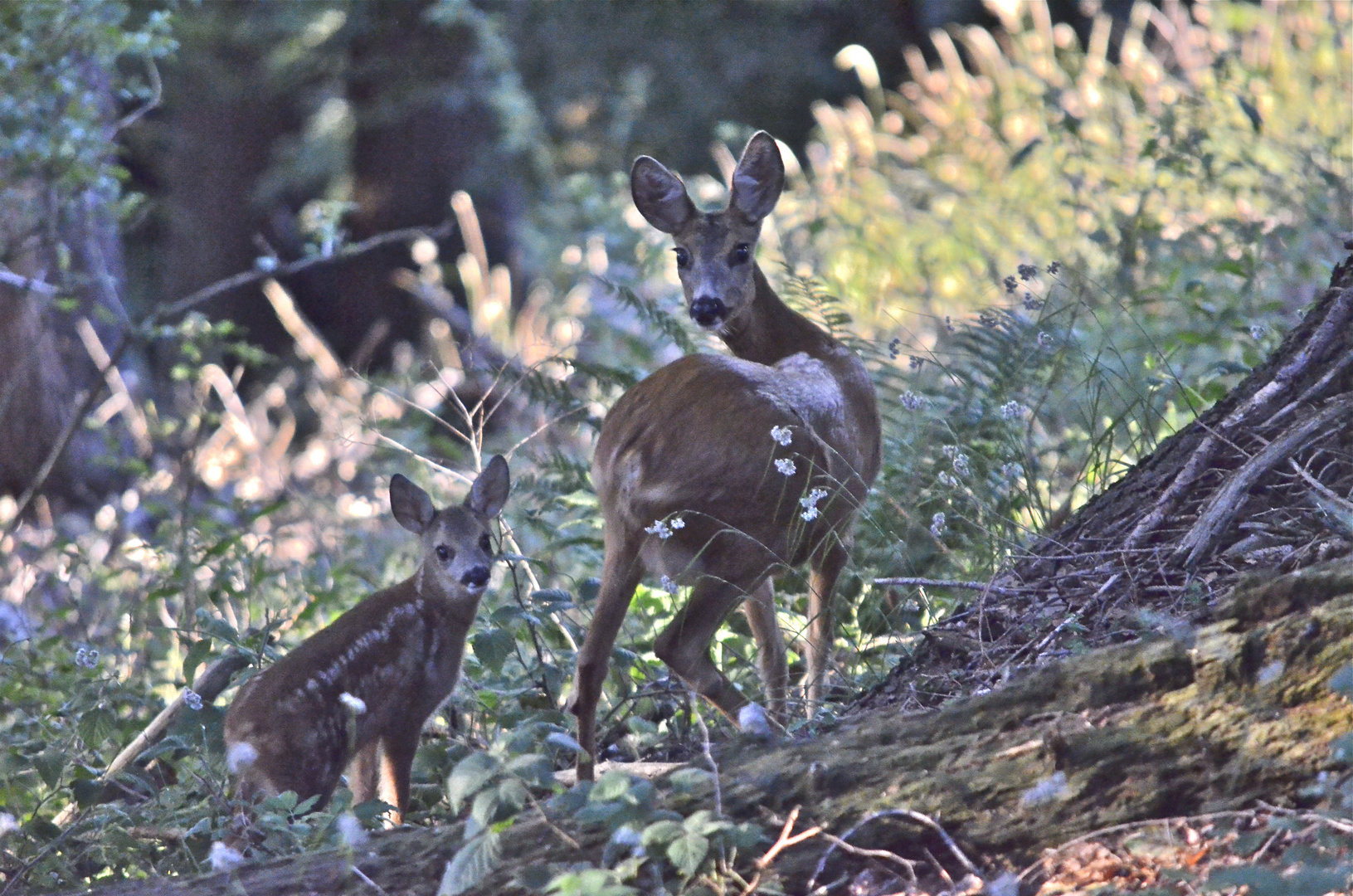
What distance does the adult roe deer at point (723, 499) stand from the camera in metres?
3.92

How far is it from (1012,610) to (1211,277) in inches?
176

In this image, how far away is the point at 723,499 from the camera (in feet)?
12.9

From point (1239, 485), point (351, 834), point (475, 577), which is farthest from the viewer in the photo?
point (475, 577)

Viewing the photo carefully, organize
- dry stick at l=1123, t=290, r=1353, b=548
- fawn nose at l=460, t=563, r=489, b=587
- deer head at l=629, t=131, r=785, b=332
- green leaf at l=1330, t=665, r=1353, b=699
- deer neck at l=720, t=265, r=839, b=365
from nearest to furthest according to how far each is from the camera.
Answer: green leaf at l=1330, t=665, r=1353, b=699
dry stick at l=1123, t=290, r=1353, b=548
fawn nose at l=460, t=563, r=489, b=587
deer neck at l=720, t=265, r=839, b=365
deer head at l=629, t=131, r=785, b=332

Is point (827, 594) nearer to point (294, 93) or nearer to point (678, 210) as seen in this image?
point (678, 210)

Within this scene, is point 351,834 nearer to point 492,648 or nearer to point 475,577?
point 492,648

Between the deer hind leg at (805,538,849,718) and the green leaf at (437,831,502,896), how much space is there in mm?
1536

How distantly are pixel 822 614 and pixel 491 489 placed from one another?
1.37 meters

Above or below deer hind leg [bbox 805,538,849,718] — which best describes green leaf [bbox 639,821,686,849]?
above

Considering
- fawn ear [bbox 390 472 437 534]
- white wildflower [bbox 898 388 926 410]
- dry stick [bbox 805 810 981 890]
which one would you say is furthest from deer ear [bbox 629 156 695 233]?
dry stick [bbox 805 810 981 890]

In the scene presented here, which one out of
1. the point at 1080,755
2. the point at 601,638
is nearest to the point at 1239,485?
the point at 1080,755

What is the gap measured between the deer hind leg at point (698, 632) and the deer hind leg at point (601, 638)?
5.6 inches

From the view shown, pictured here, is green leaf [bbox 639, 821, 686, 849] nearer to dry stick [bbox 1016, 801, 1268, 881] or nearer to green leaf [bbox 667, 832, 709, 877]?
green leaf [bbox 667, 832, 709, 877]

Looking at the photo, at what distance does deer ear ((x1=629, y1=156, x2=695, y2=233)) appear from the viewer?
543 centimetres
